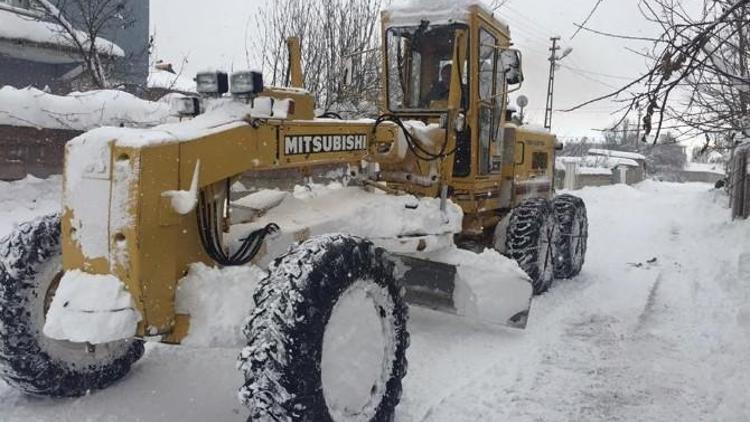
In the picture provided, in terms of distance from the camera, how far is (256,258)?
13.1 ft

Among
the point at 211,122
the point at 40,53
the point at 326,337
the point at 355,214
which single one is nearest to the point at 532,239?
the point at 355,214

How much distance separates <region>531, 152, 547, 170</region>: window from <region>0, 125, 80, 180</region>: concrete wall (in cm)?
625

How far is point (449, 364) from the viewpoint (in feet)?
16.5

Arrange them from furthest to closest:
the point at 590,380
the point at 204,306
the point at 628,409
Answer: the point at 590,380 < the point at 628,409 < the point at 204,306

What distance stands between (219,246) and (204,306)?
435 mm

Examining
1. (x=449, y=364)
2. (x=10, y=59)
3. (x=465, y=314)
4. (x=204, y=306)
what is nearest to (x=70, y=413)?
(x=204, y=306)

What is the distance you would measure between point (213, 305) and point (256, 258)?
0.59 metres

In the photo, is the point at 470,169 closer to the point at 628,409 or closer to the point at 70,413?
the point at 628,409

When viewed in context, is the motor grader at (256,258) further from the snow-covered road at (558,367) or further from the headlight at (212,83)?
the snow-covered road at (558,367)

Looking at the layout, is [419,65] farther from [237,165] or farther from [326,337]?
[326,337]

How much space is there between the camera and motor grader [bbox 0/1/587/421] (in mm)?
3150

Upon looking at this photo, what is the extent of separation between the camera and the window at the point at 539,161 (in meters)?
8.49

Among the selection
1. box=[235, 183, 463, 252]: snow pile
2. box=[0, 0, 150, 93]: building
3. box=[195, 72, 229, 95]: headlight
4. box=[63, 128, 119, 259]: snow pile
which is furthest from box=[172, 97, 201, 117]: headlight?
box=[0, 0, 150, 93]: building

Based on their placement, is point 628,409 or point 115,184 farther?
point 628,409
